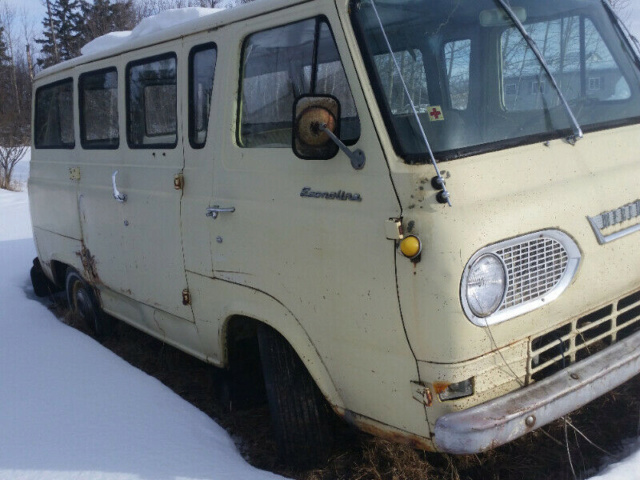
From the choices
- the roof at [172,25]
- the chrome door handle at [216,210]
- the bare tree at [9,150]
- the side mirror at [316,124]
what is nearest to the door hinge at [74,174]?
the roof at [172,25]

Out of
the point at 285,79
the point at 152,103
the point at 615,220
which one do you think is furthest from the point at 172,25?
the point at 615,220

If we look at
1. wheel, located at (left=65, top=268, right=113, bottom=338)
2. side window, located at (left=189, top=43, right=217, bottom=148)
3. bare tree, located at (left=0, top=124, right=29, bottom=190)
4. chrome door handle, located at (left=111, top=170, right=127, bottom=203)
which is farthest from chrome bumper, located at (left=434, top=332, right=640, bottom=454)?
bare tree, located at (left=0, top=124, right=29, bottom=190)

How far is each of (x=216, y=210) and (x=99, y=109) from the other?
2033 millimetres

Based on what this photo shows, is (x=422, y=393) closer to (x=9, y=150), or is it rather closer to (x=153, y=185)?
(x=153, y=185)

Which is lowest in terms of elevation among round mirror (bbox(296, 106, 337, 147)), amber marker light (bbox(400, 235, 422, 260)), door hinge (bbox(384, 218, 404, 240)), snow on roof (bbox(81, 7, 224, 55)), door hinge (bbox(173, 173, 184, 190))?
amber marker light (bbox(400, 235, 422, 260))

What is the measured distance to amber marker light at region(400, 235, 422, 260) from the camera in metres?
2.59

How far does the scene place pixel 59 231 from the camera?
5852 millimetres

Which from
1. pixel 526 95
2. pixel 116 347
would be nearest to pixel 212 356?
pixel 116 347

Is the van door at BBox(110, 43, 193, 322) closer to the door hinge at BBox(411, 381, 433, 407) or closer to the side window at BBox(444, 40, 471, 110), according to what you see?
the side window at BBox(444, 40, 471, 110)

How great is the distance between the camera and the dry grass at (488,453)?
11.0ft

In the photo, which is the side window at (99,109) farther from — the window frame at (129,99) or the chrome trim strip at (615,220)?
the chrome trim strip at (615,220)

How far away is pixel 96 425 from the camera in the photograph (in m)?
3.76

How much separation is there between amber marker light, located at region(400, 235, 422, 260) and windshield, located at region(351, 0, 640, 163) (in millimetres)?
329

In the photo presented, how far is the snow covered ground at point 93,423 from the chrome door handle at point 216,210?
3.97 feet
